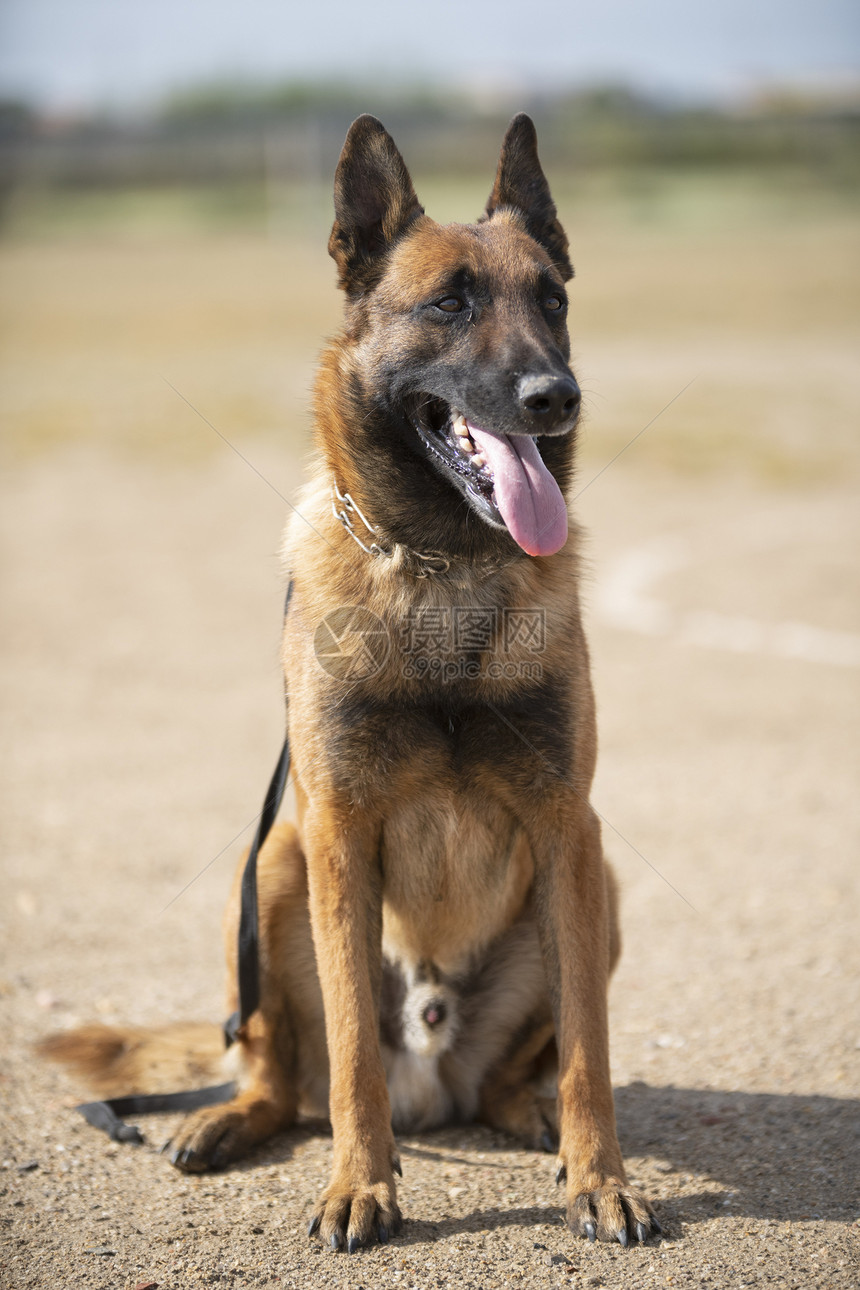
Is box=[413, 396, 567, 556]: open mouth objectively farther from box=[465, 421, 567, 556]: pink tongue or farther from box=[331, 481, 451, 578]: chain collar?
box=[331, 481, 451, 578]: chain collar

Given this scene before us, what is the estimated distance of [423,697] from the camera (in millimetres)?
2799

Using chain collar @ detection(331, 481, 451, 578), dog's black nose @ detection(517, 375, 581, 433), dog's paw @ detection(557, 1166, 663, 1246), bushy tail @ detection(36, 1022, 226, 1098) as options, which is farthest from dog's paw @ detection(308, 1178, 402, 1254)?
dog's black nose @ detection(517, 375, 581, 433)

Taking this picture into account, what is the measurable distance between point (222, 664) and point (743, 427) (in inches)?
357

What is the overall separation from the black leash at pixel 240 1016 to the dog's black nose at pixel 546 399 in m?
0.85

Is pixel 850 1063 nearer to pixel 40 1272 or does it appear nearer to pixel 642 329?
pixel 40 1272

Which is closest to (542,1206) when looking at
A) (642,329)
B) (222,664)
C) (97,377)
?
(222,664)

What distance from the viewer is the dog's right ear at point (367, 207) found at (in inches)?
122

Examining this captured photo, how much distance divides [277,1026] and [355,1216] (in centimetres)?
70

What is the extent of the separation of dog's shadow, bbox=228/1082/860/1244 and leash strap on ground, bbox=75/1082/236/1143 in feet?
0.73

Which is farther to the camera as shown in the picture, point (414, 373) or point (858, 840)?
point (858, 840)

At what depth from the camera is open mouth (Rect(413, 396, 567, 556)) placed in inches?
110

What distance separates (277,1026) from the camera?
318cm

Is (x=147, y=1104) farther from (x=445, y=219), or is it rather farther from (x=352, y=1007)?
(x=445, y=219)

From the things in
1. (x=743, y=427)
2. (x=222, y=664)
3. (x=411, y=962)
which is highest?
(x=411, y=962)
